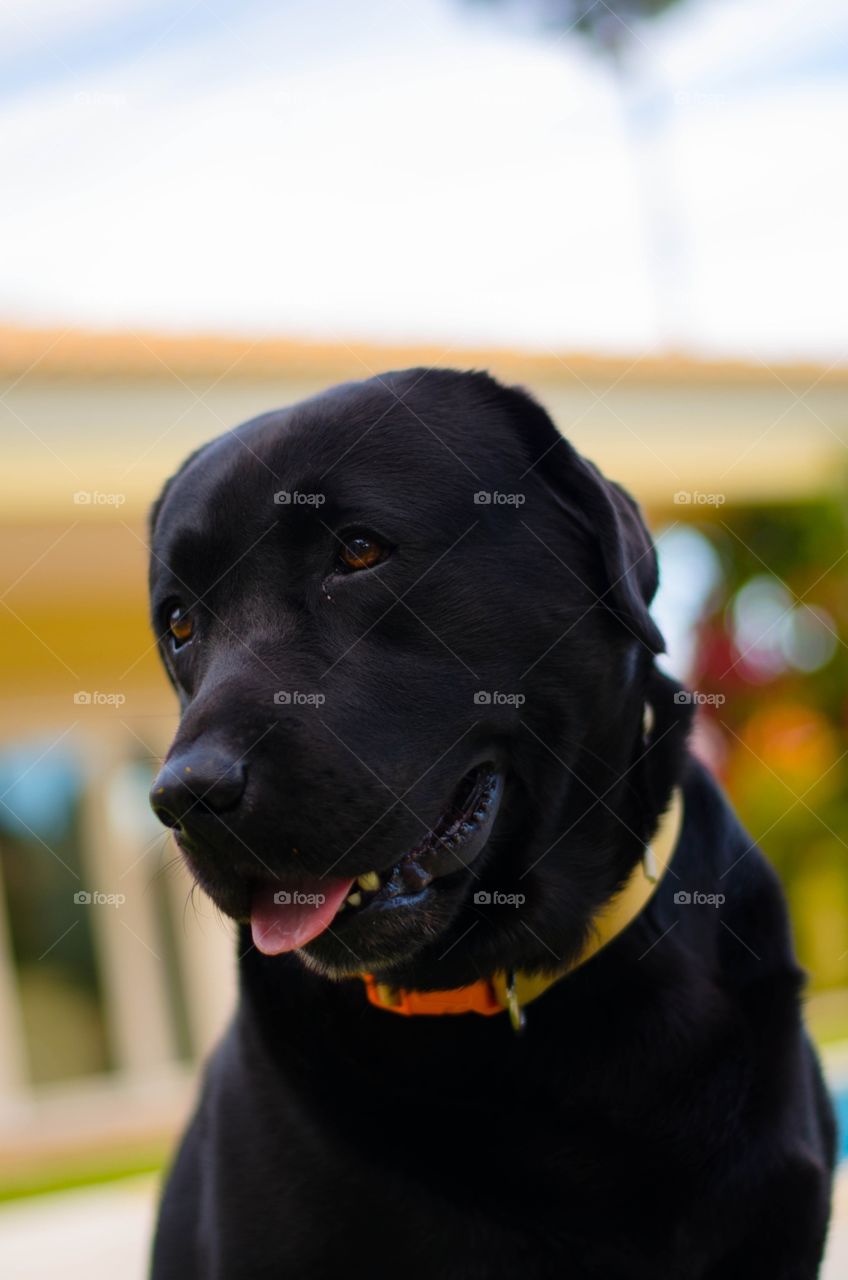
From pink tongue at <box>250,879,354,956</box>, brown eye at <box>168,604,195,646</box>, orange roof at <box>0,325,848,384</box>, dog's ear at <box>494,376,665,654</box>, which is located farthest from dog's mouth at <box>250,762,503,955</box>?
orange roof at <box>0,325,848,384</box>

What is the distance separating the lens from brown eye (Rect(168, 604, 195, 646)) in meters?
2.19

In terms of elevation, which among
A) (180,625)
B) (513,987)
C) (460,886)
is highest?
(180,625)

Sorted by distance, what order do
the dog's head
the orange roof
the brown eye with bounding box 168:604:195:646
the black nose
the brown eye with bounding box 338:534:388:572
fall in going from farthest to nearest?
the orange roof < the brown eye with bounding box 168:604:195:646 < the brown eye with bounding box 338:534:388:572 < the dog's head < the black nose

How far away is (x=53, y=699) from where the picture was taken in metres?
8.14

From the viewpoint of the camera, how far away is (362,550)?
195cm

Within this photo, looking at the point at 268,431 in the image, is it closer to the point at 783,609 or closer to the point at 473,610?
the point at 473,610

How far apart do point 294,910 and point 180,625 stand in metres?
0.60

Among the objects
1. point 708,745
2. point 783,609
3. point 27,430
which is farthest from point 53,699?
point 783,609

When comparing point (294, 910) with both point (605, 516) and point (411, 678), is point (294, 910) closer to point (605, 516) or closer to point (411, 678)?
point (411, 678)

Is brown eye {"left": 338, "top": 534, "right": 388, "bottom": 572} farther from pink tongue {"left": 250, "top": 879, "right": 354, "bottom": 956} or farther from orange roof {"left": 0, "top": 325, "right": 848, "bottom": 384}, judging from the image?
orange roof {"left": 0, "top": 325, "right": 848, "bottom": 384}

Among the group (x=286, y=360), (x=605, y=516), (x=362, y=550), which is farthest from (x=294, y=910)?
(x=286, y=360)

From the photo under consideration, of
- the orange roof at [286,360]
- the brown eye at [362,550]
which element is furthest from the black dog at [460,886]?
the orange roof at [286,360]

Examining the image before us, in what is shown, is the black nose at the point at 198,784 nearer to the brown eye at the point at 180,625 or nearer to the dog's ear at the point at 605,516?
the brown eye at the point at 180,625

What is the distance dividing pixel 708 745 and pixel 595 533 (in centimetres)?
627
